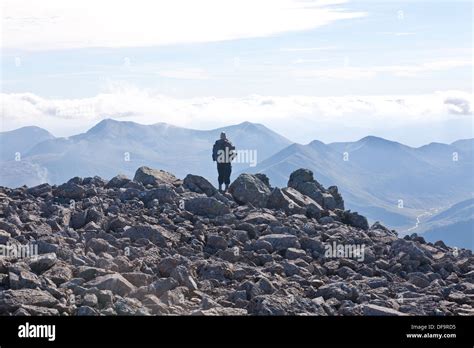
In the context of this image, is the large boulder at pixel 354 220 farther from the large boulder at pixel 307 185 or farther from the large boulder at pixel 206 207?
the large boulder at pixel 206 207

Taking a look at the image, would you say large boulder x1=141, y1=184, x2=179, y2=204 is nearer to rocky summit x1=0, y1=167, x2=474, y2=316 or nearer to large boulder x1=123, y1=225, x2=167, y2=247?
rocky summit x1=0, y1=167, x2=474, y2=316

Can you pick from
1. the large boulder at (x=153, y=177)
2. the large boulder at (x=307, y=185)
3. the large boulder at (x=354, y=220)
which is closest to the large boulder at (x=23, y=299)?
the large boulder at (x=153, y=177)

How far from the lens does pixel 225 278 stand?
2834 cm

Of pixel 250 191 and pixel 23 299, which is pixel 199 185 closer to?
pixel 250 191

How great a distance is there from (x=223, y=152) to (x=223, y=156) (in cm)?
22

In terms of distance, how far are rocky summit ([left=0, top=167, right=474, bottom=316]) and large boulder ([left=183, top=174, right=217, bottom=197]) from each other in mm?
62

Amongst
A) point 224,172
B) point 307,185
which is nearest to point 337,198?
point 307,185

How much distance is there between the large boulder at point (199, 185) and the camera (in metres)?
41.3

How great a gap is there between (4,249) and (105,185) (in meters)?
14.1

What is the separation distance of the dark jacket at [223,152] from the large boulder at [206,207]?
4382mm

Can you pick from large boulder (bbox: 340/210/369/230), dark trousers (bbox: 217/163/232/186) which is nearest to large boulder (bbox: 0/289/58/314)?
dark trousers (bbox: 217/163/232/186)

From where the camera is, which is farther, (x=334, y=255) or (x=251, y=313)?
(x=334, y=255)
